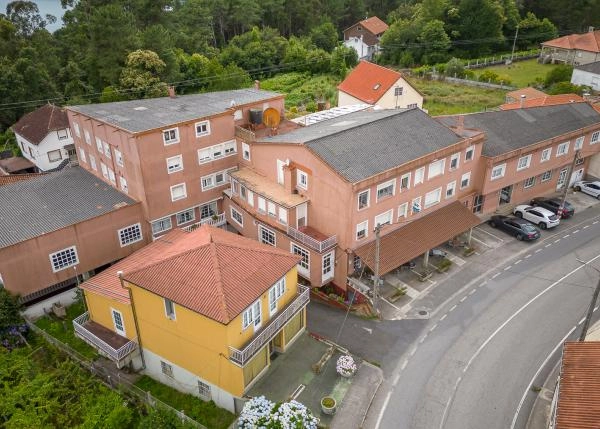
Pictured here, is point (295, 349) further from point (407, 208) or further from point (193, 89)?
point (193, 89)

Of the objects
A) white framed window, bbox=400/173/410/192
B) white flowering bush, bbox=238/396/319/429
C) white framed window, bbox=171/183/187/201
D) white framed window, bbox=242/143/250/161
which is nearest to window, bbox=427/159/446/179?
white framed window, bbox=400/173/410/192

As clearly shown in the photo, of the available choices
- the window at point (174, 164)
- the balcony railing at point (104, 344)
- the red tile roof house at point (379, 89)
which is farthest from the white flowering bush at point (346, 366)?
the red tile roof house at point (379, 89)

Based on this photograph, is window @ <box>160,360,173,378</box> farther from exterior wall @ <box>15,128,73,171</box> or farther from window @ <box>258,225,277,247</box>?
exterior wall @ <box>15,128,73,171</box>

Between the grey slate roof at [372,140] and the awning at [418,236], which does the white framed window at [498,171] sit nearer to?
the awning at [418,236]

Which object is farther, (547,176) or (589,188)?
(589,188)

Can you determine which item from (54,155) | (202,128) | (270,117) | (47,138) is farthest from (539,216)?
(54,155)

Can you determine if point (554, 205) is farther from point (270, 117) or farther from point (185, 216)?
point (185, 216)

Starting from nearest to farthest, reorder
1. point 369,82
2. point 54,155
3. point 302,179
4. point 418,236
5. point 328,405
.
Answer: point 328,405 → point 302,179 → point 418,236 → point 54,155 → point 369,82

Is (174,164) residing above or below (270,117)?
below
